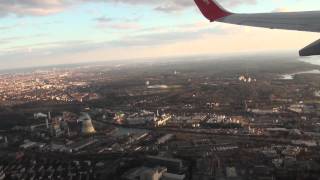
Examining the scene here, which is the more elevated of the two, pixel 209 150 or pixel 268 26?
pixel 268 26

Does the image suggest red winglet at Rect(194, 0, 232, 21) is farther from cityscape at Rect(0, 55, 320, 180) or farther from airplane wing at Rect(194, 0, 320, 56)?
cityscape at Rect(0, 55, 320, 180)

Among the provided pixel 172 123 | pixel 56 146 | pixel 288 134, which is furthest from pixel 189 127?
pixel 56 146

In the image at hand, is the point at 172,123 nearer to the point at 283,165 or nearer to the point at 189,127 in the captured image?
the point at 189,127

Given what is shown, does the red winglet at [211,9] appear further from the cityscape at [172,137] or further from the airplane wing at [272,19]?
the cityscape at [172,137]

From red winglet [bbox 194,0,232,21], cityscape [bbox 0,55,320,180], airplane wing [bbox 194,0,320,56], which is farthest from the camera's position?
cityscape [bbox 0,55,320,180]

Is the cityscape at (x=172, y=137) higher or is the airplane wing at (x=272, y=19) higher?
the airplane wing at (x=272, y=19)

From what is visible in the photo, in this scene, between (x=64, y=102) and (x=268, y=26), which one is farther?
(x=64, y=102)

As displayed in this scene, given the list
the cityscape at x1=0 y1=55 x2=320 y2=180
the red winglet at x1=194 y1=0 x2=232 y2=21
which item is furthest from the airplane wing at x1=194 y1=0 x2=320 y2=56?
the cityscape at x1=0 y1=55 x2=320 y2=180

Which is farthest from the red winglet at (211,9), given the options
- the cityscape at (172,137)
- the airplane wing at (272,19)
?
the cityscape at (172,137)

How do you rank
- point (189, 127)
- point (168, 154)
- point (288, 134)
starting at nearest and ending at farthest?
point (168, 154) → point (288, 134) → point (189, 127)
